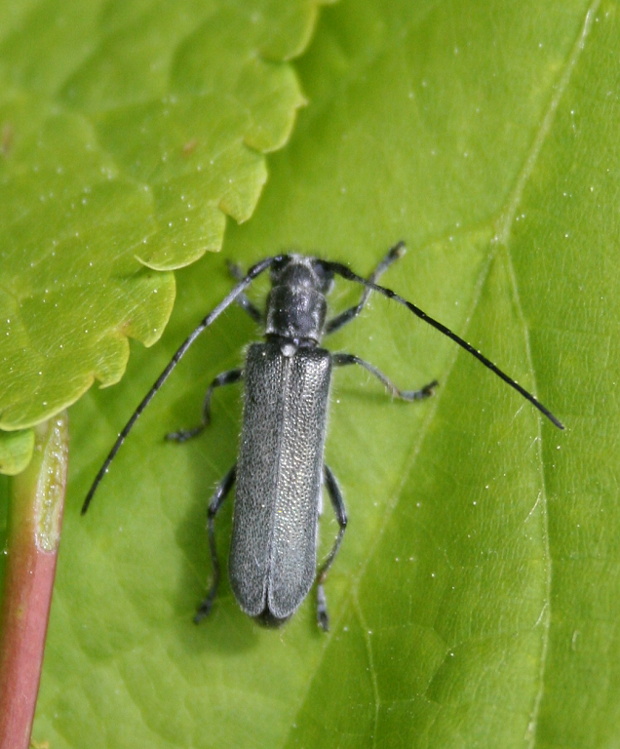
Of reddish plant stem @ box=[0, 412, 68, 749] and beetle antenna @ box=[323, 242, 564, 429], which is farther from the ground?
beetle antenna @ box=[323, 242, 564, 429]

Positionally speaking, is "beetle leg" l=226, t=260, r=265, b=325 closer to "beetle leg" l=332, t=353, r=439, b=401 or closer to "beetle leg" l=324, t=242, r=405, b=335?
"beetle leg" l=324, t=242, r=405, b=335

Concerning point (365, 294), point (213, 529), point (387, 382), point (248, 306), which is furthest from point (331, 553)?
point (248, 306)

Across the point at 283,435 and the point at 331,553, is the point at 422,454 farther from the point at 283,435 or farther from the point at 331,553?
the point at 283,435

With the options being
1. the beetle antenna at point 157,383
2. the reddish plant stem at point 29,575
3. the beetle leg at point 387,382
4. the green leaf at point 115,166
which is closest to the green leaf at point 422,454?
the beetle leg at point 387,382

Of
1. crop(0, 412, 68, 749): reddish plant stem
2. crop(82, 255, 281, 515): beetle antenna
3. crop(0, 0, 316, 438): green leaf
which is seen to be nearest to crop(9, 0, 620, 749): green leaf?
crop(82, 255, 281, 515): beetle antenna

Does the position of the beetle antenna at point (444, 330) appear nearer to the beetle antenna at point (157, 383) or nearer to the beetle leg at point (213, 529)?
the beetle antenna at point (157, 383)

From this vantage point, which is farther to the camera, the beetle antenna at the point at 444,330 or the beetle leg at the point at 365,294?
the beetle leg at the point at 365,294
